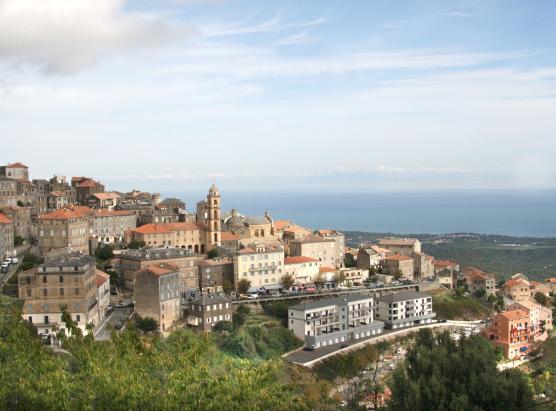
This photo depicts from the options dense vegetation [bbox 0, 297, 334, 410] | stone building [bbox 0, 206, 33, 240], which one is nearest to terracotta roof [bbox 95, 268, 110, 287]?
stone building [bbox 0, 206, 33, 240]

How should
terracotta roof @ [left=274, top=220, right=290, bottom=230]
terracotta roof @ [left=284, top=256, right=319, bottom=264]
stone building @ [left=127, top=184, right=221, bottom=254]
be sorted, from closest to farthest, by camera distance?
terracotta roof @ [left=284, top=256, right=319, bottom=264] < stone building @ [left=127, top=184, right=221, bottom=254] < terracotta roof @ [left=274, top=220, right=290, bottom=230]

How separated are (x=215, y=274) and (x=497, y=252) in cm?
7704

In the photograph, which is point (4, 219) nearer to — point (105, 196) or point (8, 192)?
point (8, 192)

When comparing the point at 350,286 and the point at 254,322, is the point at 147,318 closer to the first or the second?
the point at 254,322

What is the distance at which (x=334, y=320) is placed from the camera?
44.4m

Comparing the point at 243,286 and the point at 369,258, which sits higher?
the point at 369,258

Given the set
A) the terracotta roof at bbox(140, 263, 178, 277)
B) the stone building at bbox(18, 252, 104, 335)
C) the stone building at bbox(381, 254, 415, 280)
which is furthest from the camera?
the stone building at bbox(381, 254, 415, 280)

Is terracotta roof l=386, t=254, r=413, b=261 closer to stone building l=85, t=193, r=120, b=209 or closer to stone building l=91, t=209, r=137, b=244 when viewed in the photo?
stone building l=91, t=209, r=137, b=244

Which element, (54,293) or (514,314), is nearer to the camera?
(54,293)

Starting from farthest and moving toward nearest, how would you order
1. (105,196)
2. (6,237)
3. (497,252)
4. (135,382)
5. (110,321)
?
1. (497,252)
2. (105,196)
3. (6,237)
4. (110,321)
5. (135,382)

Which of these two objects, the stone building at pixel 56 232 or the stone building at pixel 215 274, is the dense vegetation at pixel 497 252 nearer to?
the stone building at pixel 215 274

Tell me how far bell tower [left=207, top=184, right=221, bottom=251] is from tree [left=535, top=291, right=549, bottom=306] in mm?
28961

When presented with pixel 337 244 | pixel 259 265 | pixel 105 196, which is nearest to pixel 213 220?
pixel 259 265

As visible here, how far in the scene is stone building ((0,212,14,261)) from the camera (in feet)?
145
